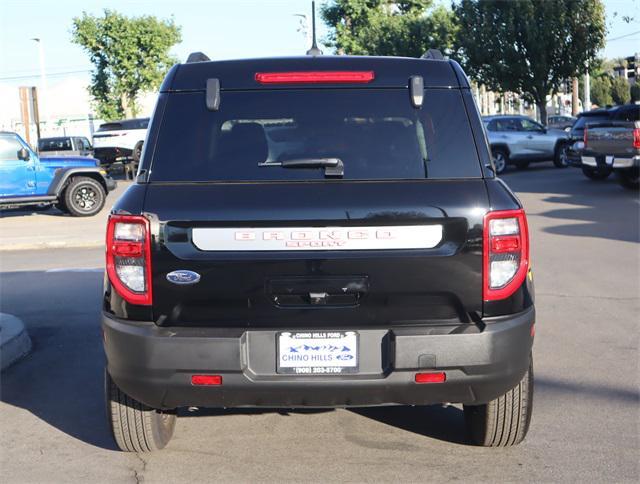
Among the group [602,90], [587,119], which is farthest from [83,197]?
[602,90]

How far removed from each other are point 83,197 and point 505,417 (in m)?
15.6

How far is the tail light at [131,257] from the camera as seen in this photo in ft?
12.4

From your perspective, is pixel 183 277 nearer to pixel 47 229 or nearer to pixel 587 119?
pixel 47 229

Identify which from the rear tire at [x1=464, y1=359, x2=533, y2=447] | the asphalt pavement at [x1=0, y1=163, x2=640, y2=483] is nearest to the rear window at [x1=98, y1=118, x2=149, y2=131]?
the asphalt pavement at [x1=0, y1=163, x2=640, y2=483]

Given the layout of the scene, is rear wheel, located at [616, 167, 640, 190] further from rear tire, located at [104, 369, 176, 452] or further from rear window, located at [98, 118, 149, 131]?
rear window, located at [98, 118, 149, 131]

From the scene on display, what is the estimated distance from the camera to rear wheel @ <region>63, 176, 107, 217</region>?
1831 centimetres

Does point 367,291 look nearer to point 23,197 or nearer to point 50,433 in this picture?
point 50,433

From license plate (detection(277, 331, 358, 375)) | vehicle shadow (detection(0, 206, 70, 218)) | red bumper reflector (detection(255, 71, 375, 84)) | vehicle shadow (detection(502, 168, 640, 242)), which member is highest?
red bumper reflector (detection(255, 71, 375, 84))

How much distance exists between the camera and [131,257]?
3.80m

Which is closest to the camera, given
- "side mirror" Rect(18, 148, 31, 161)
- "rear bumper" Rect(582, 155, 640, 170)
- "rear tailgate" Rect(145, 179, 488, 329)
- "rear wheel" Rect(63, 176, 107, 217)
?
"rear tailgate" Rect(145, 179, 488, 329)

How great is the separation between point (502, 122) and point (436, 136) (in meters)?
22.2

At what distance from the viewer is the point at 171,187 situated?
385 centimetres

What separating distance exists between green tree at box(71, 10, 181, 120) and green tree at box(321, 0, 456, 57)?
12.9m

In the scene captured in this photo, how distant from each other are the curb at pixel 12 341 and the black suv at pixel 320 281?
296 centimetres
